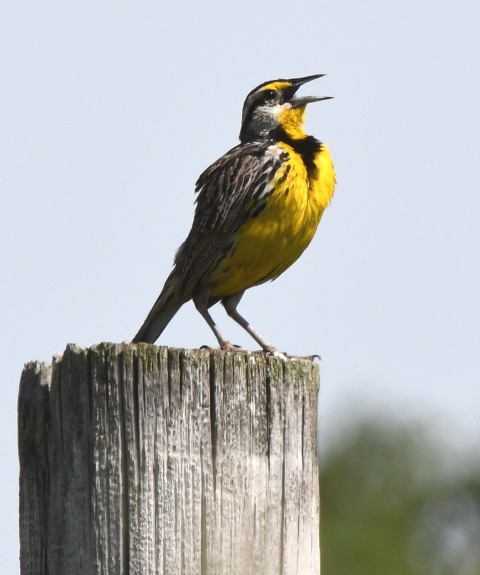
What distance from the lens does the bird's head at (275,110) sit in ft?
30.0

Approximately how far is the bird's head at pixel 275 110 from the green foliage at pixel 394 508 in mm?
11060

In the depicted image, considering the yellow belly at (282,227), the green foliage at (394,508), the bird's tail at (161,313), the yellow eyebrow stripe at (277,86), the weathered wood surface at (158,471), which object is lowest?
the green foliage at (394,508)

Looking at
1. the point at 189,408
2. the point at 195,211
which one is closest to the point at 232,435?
the point at 189,408

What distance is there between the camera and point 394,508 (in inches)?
911

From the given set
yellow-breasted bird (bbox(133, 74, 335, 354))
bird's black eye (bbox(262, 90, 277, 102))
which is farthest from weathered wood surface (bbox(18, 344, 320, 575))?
bird's black eye (bbox(262, 90, 277, 102))

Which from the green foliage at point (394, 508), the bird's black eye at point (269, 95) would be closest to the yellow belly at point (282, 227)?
the bird's black eye at point (269, 95)

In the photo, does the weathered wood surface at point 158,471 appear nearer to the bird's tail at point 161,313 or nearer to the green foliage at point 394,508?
the bird's tail at point 161,313

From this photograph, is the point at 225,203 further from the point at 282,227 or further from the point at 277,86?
the point at 277,86

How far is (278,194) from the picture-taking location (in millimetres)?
8195

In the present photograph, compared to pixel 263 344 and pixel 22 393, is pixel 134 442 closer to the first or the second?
pixel 22 393

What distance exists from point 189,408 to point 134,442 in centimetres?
20

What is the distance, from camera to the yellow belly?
819 cm

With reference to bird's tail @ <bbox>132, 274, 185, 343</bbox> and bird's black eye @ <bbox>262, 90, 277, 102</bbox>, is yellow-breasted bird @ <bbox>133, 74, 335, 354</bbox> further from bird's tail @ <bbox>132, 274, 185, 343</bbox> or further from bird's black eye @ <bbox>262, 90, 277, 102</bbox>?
bird's black eye @ <bbox>262, 90, 277, 102</bbox>

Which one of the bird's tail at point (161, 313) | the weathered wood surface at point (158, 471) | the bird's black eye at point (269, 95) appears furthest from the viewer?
the bird's black eye at point (269, 95)
